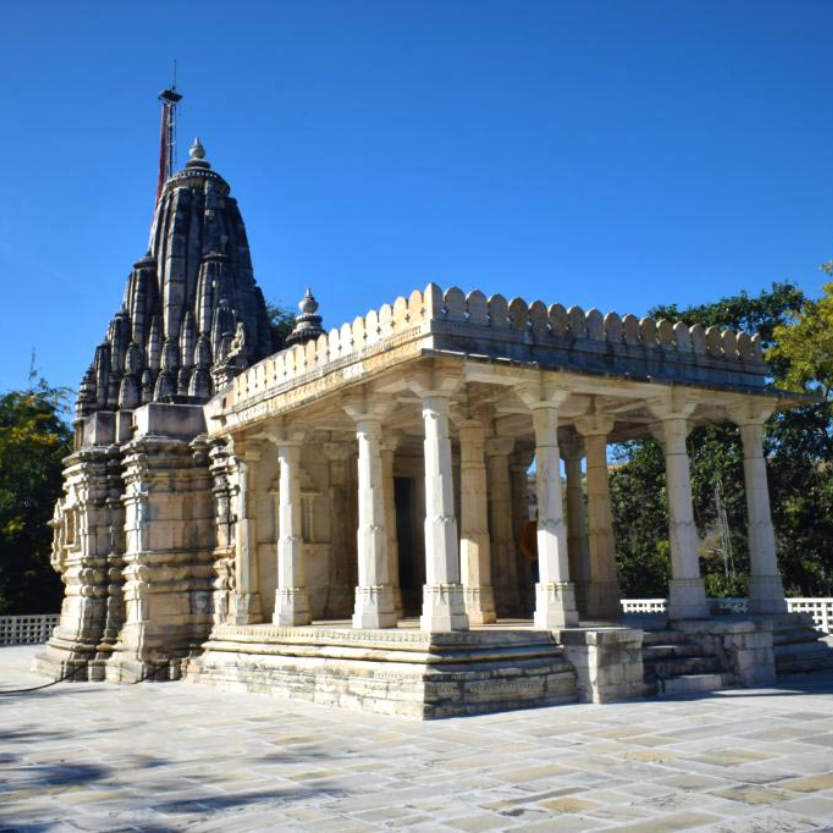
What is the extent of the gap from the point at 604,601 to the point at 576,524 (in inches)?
111

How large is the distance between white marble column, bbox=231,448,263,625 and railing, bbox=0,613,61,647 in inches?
618

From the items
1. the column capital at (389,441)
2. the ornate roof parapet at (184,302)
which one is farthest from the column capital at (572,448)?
the ornate roof parapet at (184,302)

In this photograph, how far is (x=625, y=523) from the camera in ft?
105

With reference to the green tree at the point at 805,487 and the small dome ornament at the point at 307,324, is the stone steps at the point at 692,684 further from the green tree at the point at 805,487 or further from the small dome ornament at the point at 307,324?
the green tree at the point at 805,487

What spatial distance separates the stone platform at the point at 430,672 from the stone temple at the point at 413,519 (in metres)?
0.03

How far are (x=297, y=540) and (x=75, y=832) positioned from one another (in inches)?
351

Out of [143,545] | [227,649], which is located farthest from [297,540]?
[143,545]

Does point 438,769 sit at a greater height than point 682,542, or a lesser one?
lesser

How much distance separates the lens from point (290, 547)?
15.0m

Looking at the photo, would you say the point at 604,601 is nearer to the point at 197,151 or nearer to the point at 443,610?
the point at 443,610

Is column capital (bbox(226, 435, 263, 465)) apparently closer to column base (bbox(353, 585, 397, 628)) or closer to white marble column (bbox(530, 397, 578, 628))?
column base (bbox(353, 585, 397, 628))

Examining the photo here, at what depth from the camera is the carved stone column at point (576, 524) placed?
58.3 feet

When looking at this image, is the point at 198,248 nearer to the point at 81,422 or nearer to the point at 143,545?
the point at 81,422

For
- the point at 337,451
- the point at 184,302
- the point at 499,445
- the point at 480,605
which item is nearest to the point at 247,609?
the point at 337,451
